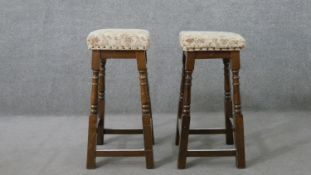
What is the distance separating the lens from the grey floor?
2148mm

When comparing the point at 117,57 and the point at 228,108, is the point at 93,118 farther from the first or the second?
the point at 228,108

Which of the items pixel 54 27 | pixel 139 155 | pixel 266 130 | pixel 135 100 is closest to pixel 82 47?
pixel 54 27

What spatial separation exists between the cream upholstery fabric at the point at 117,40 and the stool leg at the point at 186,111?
0.24 m

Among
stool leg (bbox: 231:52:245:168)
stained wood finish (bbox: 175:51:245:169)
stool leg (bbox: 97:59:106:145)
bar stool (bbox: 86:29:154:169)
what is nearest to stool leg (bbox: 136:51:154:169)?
bar stool (bbox: 86:29:154:169)

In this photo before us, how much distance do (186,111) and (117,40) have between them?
519 mm

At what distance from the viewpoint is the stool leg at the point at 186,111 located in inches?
79.7

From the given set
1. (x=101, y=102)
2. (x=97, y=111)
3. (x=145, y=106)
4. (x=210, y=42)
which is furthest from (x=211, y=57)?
(x=101, y=102)

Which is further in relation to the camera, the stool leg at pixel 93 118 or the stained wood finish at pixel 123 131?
the stained wood finish at pixel 123 131

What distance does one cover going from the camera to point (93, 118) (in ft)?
6.82

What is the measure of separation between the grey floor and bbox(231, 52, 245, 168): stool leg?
0.07 meters

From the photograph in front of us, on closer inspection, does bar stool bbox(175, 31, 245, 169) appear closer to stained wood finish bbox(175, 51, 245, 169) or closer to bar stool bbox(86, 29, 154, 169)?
stained wood finish bbox(175, 51, 245, 169)

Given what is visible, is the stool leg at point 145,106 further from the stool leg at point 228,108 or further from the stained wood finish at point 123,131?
the stool leg at point 228,108

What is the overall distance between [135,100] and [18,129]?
0.90 m

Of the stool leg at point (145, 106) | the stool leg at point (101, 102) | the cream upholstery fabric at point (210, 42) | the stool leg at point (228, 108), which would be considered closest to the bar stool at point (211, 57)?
the cream upholstery fabric at point (210, 42)
